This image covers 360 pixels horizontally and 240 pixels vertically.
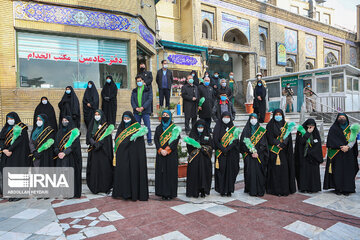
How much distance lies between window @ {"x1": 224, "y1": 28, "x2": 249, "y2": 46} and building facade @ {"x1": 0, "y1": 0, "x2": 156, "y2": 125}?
1002cm

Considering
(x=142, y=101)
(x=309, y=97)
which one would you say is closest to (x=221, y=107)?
(x=142, y=101)

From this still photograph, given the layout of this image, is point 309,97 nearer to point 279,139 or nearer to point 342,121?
point 342,121

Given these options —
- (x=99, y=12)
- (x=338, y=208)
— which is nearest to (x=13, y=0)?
(x=99, y=12)

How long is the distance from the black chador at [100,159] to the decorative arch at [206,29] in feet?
43.3

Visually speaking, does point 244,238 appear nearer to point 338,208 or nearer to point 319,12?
point 338,208

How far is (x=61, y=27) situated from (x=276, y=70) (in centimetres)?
1580

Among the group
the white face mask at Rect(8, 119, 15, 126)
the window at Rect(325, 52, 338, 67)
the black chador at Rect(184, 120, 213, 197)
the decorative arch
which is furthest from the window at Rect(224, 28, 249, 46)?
the white face mask at Rect(8, 119, 15, 126)

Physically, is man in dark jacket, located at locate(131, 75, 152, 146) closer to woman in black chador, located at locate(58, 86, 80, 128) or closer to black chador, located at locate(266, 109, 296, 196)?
woman in black chador, located at locate(58, 86, 80, 128)

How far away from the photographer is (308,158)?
5262 mm

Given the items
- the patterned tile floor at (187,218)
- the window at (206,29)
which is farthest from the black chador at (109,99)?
the window at (206,29)

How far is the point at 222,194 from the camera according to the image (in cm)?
496

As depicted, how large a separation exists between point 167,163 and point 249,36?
622 inches

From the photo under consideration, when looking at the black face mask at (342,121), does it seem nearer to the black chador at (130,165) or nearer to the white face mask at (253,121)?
the white face mask at (253,121)

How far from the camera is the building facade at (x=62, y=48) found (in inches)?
314
